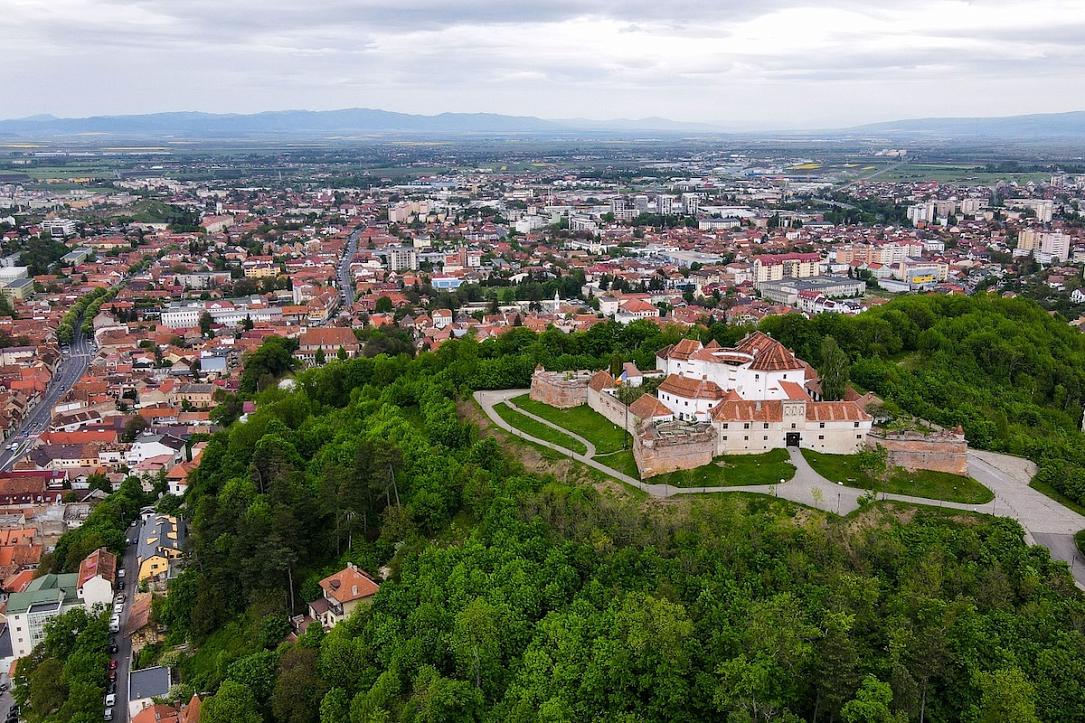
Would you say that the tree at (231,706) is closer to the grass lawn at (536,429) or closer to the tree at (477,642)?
the tree at (477,642)

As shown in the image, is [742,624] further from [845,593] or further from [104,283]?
[104,283]

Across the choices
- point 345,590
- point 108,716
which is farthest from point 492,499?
point 108,716

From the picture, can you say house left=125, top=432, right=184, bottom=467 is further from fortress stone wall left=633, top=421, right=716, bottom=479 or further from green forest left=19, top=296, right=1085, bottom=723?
fortress stone wall left=633, top=421, right=716, bottom=479

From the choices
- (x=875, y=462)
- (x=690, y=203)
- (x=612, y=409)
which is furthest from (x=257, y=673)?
(x=690, y=203)

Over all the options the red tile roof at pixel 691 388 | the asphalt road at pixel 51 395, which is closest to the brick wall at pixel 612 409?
the red tile roof at pixel 691 388

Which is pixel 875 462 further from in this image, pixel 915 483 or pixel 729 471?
pixel 729 471

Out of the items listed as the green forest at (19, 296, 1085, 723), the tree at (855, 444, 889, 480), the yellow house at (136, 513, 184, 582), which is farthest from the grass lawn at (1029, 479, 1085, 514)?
the yellow house at (136, 513, 184, 582)
